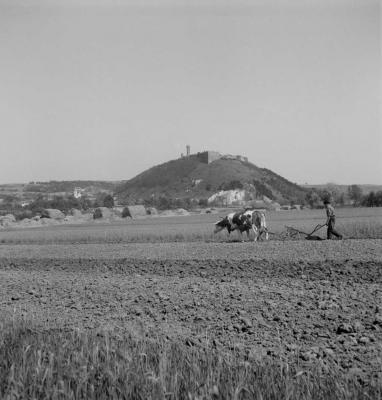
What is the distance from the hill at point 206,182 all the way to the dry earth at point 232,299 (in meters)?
124

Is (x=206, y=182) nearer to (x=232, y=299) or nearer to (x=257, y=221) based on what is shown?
(x=257, y=221)

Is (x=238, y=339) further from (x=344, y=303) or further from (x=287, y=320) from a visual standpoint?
(x=344, y=303)

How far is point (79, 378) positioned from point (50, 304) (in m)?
6.67

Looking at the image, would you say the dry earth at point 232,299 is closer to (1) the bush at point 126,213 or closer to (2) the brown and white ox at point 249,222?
(2) the brown and white ox at point 249,222

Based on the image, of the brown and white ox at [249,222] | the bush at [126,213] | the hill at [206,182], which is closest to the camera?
the brown and white ox at [249,222]

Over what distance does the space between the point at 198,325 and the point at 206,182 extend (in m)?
154

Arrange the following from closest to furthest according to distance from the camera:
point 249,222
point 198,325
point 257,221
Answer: point 198,325 < point 249,222 < point 257,221

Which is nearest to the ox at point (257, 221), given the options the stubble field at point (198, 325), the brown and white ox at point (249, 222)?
the brown and white ox at point (249, 222)

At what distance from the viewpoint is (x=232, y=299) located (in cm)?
1087

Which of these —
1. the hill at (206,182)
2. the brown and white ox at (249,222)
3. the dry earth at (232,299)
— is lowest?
the dry earth at (232,299)

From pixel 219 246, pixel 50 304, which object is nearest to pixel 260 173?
pixel 219 246

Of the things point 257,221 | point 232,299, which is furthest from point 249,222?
point 232,299

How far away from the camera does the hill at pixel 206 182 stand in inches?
6033

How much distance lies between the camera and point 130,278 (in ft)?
48.4
